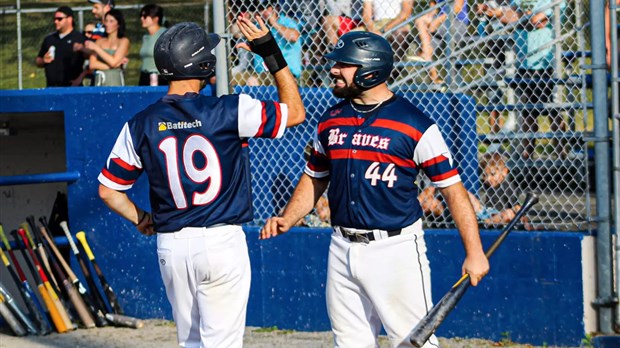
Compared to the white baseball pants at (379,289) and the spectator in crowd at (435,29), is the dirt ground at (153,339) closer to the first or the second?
the spectator in crowd at (435,29)

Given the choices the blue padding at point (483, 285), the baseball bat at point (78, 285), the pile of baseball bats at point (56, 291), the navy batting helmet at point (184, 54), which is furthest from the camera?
the baseball bat at point (78, 285)

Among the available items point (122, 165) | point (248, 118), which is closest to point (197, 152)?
point (248, 118)

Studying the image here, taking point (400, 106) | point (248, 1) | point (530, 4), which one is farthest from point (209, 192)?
point (530, 4)

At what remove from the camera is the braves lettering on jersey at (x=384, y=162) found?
496cm

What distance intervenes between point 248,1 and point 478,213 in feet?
8.49

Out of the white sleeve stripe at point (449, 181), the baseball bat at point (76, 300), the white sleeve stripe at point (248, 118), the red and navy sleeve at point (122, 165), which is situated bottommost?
the baseball bat at point (76, 300)

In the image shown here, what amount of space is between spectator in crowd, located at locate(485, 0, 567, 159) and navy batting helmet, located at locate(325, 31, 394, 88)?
2562 mm

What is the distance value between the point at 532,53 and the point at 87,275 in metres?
4.10

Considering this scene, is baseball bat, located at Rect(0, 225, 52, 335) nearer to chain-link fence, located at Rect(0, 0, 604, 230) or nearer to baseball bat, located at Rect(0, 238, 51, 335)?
baseball bat, located at Rect(0, 238, 51, 335)

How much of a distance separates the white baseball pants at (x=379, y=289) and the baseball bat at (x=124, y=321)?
3.45 meters

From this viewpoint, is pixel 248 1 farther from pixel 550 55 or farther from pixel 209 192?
pixel 209 192

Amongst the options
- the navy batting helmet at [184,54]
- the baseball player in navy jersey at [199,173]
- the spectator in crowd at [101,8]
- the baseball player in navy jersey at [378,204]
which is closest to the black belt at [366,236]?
the baseball player in navy jersey at [378,204]

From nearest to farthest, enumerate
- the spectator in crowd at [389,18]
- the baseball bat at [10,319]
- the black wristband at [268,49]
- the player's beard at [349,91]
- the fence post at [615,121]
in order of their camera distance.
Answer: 1. the black wristband at [268,49]
2. the player's beard at [349,91]
3. the fence post at [615,121]
4. the baseball bat at [10,319]
5. the spectator in crowd at [389,18]

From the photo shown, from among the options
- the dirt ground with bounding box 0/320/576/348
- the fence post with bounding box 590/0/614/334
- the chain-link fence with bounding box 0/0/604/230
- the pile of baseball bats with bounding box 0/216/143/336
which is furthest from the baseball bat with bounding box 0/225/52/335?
the fence post with bounding box 590/0/614/334
